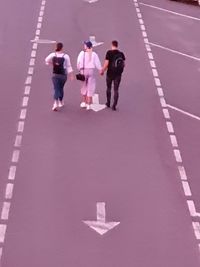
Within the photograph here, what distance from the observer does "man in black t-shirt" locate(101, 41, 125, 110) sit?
20.1 meters

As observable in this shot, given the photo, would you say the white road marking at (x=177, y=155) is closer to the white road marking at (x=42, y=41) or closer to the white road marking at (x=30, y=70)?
the white road marking at (x=30, y=70)

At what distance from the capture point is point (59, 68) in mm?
20062

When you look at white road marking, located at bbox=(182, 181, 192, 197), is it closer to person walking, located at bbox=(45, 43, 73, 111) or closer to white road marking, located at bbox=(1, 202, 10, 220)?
white road marking, located at bbox=(1, 202, 10, 220)

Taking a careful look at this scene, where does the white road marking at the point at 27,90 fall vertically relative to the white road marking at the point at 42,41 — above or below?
below

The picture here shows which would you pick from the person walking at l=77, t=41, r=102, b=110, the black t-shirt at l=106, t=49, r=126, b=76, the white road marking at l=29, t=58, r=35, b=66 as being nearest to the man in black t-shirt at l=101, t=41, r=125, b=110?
the black t-shirt at l=106, t=49, r=126, b=76

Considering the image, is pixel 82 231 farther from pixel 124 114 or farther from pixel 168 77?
pixel 168 77

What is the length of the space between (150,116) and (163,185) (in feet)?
13.5

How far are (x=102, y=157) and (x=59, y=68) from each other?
3.21 meters

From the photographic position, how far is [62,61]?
1986 centimetres

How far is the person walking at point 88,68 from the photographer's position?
2009 cm

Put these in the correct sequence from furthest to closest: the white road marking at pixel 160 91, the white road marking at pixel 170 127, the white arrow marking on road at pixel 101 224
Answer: the white road marking at pixel 160 91 < the white road marking at pixel 170 127 < the white arrow marking on road at pixel 101 224

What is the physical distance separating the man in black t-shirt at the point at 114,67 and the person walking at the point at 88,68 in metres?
0.26

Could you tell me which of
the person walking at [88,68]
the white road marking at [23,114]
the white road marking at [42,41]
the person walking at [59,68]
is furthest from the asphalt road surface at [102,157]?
the person walking at [59,68]

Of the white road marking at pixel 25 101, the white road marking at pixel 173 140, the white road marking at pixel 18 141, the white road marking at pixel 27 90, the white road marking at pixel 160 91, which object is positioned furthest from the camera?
the white road marking at pixel 160 91
